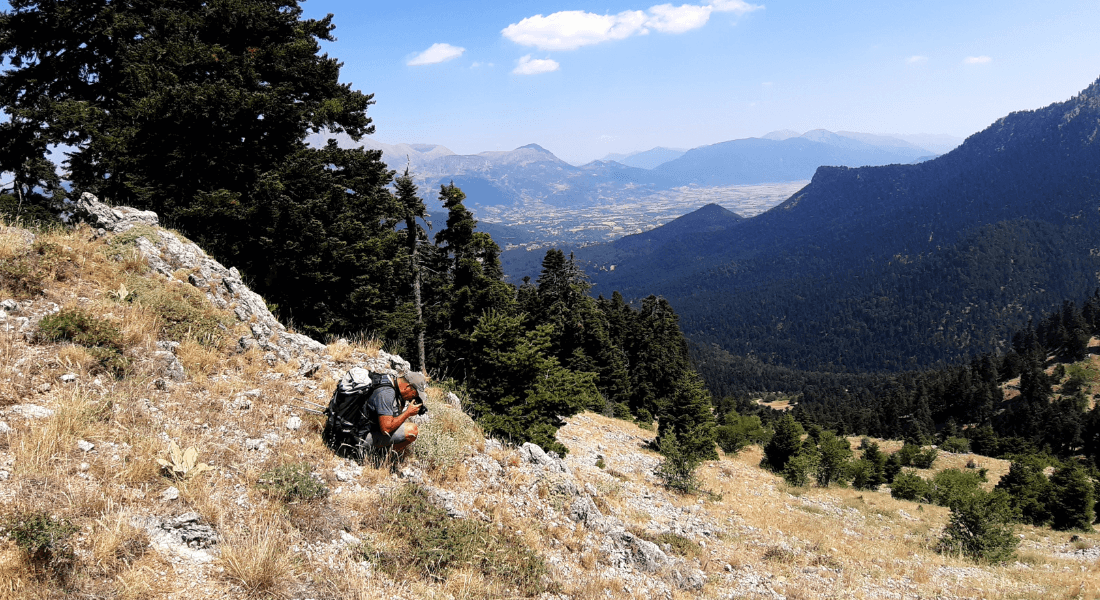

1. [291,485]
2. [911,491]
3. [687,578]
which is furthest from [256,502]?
[911,491]

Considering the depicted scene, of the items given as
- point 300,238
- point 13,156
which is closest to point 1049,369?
point 300,238

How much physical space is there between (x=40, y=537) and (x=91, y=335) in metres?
4.68

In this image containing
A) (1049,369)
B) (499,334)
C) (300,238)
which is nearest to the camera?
(300,238)

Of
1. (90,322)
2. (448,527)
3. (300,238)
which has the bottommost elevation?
(448,527)

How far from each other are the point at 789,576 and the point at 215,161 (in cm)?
1928

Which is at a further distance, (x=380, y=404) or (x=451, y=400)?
(x=451, y=400)

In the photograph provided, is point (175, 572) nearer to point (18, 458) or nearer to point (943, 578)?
point (18, 458)

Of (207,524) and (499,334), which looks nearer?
(207,524)

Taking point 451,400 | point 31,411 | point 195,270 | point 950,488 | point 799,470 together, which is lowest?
point 950,488

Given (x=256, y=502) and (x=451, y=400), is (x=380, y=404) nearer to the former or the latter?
(x=256, y=502)

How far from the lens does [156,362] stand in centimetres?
750

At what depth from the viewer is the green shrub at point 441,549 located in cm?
576

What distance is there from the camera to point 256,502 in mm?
5711

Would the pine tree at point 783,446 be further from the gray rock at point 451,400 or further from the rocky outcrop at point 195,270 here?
the rocky outcrop at point 195,270
